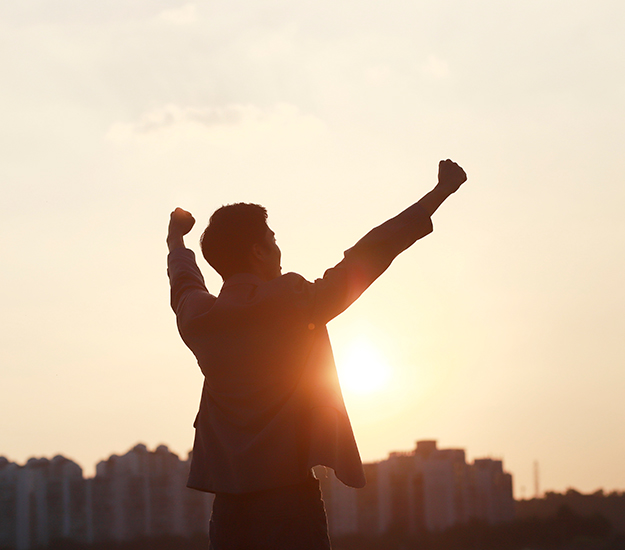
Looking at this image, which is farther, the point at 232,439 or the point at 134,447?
the point at 134,447

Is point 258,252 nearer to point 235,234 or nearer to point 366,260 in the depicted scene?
point 235,234

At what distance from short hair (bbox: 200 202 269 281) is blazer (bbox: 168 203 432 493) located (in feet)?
0.19

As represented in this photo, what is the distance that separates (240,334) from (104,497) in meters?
121

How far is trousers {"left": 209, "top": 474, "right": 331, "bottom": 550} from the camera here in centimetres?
312

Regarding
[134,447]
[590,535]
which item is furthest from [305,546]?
[590,535]

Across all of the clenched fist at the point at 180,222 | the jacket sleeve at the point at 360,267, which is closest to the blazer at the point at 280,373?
the jacket sleeve at the point at 360,267

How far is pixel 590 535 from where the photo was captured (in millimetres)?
134500

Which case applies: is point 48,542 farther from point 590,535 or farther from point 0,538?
point 590,535

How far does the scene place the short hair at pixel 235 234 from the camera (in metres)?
3.30

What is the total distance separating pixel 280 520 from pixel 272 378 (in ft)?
1.44

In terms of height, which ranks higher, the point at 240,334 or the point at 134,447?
the point at 134,447

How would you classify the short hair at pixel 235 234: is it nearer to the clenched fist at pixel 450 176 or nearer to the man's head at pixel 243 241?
the man's head at pixel 243 241

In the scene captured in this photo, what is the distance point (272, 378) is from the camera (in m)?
3.18

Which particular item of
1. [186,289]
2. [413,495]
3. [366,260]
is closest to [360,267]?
[366,260]
